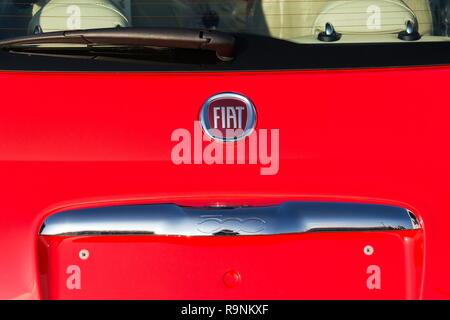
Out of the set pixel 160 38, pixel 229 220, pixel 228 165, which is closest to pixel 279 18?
pixel 160 38

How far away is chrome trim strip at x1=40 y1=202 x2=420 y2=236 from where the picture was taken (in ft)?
7.26

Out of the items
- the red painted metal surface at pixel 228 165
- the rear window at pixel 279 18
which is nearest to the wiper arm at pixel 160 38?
the red painted metal surface at pixel 228 165

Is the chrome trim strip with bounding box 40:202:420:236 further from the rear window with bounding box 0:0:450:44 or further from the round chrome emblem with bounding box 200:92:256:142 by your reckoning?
the rear window with bounding box 0:0:450:44

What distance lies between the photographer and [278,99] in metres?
2.31

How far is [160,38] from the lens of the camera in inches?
91.2

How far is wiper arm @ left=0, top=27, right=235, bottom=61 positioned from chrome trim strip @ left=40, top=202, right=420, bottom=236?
452 millimetres

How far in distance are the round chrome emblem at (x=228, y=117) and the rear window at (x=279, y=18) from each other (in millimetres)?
348

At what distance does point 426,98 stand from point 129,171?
0.85 metres

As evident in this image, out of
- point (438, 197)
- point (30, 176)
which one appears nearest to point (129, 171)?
point (30, 176)

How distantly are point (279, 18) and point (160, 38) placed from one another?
591 millimetres

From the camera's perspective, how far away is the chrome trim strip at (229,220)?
87.1 inches

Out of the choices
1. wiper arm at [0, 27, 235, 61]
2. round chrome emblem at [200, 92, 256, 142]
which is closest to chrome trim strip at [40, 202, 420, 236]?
round chrome emblem at [200, 92, 256, 142]

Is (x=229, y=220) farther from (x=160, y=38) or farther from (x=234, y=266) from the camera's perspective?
(x=160, y=38)
